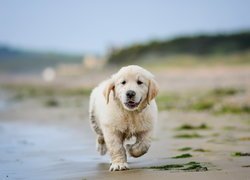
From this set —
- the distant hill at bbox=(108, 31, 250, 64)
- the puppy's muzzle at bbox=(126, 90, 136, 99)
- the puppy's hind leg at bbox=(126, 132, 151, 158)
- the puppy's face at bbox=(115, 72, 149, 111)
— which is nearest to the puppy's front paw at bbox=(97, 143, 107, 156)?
the puppy's hind leg at bbox=(126, 132, 151, 158)

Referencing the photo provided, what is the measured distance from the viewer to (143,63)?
4381 centimetres

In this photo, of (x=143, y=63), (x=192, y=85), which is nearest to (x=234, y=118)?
(x=192, y=85)

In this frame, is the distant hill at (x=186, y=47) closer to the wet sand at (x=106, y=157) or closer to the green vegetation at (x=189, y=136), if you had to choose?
the wet sand at (x=106, y=157)

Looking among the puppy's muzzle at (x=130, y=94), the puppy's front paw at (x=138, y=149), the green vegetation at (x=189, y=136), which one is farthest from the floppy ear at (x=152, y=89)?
the green vegetation at (x=189, y=136)

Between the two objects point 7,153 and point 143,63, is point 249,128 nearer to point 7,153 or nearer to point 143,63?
point 7,153

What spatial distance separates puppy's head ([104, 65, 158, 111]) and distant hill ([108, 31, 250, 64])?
102ft

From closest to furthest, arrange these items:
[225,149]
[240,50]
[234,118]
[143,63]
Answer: [225,149], [234,118], [240,50], [143,63]

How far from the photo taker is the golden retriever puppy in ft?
27.9

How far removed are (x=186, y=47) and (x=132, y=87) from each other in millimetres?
36806

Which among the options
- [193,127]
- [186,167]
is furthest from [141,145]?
[193,127]

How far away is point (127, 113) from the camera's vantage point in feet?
28.3

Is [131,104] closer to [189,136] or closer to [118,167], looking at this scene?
[118,167]

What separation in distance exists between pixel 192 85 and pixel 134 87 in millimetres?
21263

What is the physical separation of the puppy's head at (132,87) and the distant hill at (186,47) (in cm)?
3104
